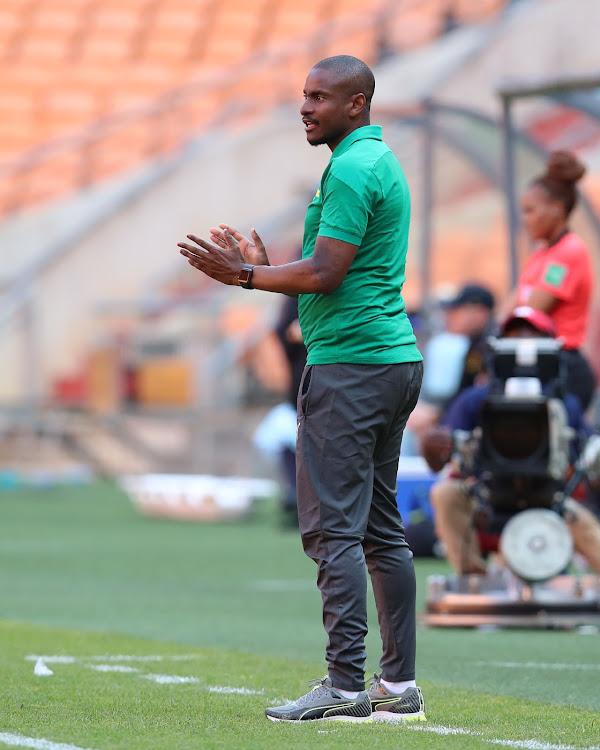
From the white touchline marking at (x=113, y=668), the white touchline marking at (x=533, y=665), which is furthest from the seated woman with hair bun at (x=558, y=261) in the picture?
the white touchline marking at (x=113, y=668)

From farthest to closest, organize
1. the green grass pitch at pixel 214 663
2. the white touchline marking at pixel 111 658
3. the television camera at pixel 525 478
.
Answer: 1. the television camera at pixel 525 478
2. the white touchline marking at pixel 111 658
3. the green grass pitch at pixel 214 663

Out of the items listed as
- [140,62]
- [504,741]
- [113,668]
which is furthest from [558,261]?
[140,62]

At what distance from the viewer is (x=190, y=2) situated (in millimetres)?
31156

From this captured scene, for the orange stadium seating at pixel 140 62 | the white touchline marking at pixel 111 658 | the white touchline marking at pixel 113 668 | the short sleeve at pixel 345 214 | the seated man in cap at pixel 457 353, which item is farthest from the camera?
the orange stadium seating at pixel 140 62

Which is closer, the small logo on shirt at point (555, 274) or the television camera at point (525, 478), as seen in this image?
the television camera at point (525, 478)

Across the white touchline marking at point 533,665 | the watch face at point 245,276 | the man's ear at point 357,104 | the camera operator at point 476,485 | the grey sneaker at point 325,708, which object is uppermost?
the man's ear at point 357,104

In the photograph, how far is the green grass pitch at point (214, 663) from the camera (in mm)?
4434

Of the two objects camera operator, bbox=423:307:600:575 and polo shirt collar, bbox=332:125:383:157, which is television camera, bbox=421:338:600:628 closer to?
camera operator, bbox=423:307:600:575

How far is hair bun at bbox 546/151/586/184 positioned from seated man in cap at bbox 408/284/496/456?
1228mm

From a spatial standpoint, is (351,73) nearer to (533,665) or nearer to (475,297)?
(533,665)

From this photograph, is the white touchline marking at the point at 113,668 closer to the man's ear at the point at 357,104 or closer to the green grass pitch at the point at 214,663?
the green grass pitch at the point at 214,663

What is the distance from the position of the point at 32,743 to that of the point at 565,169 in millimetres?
4330

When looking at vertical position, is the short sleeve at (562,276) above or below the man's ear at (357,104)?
below

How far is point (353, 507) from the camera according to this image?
4.71 meters
